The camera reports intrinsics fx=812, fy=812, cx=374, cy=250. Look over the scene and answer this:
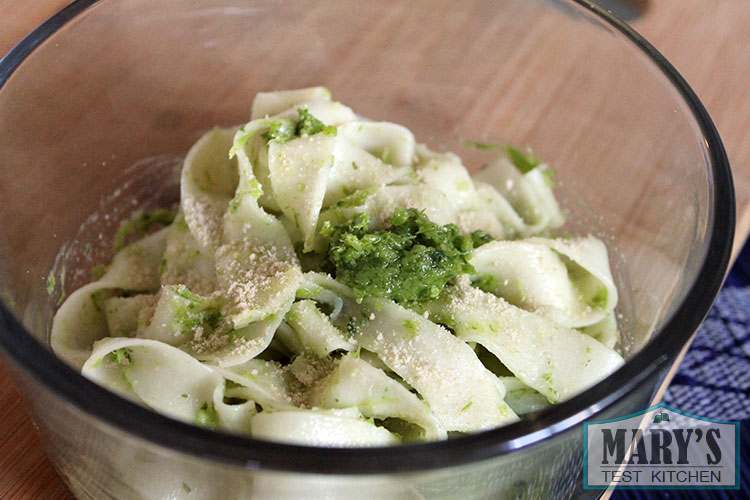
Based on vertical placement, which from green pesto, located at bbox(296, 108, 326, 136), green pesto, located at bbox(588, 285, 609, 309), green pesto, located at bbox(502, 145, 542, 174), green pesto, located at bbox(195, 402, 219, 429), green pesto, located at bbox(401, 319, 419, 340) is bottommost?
green pesto, located at bbox(588, 285, 609, 309)

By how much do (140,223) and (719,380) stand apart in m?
1.48

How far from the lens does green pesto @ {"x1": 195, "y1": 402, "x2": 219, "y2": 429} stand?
133cm

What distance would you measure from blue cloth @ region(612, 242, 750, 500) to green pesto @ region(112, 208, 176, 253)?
1.22 m

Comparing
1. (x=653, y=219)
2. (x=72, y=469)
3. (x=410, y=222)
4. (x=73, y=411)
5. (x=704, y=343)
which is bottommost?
(x=704, y=343)

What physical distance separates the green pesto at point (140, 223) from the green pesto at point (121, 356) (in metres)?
0.54

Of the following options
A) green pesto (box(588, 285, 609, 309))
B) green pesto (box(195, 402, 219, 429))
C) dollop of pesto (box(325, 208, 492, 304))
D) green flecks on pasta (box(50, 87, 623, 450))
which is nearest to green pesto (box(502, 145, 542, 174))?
green flecks on pasta (box(50, 87, 623, 450))

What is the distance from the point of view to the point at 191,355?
1.40 meters

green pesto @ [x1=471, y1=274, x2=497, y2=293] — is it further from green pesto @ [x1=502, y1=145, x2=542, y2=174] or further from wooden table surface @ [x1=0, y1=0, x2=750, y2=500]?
wooden table surface @ [x1=0, y1=0, x2=750, y2=500]

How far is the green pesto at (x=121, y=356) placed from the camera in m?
1.38

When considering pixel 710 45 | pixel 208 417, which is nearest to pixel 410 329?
pixel 208 417

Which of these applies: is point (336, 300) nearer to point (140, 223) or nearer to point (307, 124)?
point (307, 124)

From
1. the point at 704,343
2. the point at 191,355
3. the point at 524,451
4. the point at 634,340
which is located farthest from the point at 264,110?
the point at 704,343

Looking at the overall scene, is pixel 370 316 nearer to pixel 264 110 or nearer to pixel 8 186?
pixel 264 110

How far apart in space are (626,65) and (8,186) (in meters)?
1.33
